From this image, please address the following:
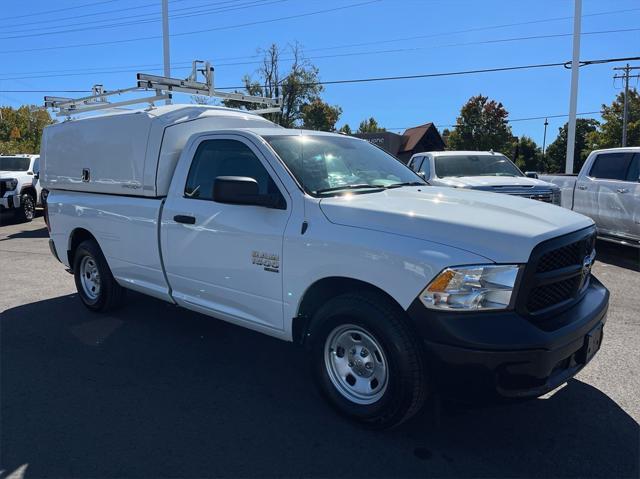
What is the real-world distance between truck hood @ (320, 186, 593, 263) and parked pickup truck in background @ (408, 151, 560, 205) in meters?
5.91

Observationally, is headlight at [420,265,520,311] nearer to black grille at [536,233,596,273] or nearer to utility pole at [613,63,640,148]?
black grille at [536,233,596,273]

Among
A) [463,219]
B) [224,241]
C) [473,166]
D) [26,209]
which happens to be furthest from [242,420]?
[26,209]

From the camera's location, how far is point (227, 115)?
5.28 meters

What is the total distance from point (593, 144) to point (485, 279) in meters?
51.8

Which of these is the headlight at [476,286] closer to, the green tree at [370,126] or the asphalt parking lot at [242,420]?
the asphalt parking lot at [242,420]

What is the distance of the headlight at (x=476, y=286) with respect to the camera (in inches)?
109

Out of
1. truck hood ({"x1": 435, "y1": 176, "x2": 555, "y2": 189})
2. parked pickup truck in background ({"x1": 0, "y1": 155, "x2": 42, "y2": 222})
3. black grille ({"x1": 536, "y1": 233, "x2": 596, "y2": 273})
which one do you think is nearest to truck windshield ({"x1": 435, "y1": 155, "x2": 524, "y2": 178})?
truck hood ({"x1": 435, "y1": 176, "x2": 555, "y2": 189})

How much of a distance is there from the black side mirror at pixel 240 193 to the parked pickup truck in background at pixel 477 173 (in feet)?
21.0

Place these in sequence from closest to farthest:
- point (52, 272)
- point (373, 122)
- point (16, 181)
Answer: point (52, 272) < point (16, 181) < point (373, 122)

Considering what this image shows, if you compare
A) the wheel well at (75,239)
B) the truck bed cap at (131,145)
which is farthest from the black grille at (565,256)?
the wheel well at (75,239)

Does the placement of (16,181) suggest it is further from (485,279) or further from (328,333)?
(485,279)

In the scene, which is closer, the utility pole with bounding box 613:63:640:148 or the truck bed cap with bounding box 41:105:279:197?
the truck bed cap with bounding box 41:105:279:197

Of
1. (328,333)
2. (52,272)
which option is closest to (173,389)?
(328,333)

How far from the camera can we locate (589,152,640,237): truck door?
28.8 feet
